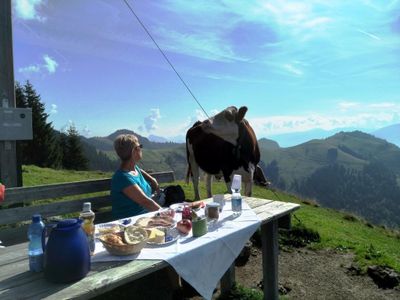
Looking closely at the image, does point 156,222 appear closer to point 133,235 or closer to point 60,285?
point 133,235

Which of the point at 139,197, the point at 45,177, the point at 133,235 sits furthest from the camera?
the point at 45,177

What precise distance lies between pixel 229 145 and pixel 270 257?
3.65 metres

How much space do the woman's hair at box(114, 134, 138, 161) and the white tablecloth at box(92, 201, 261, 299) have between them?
156 centimetres

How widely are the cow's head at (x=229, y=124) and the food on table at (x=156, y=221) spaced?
448 centimetres

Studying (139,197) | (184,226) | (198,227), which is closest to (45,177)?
(139,197)

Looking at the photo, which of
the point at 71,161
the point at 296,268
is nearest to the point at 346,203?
the point at 71,161

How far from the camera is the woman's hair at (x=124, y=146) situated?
15.9ft

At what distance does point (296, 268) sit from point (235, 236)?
3402 mm

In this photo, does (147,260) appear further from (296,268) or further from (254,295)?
(296,268)

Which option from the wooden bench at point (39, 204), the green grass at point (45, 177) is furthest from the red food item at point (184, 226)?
the green grass at point (45, 177)

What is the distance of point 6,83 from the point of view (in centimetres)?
524

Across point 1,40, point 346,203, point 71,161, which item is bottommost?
point 346,203

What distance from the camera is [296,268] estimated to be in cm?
665

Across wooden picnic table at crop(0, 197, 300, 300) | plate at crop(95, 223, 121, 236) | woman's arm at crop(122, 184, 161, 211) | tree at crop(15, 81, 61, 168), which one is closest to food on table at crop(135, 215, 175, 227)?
plate at crop(95, 223, 121, 236)
